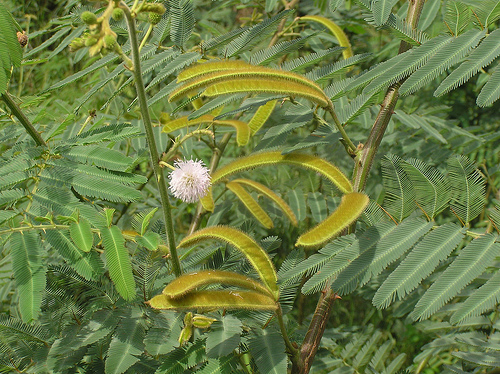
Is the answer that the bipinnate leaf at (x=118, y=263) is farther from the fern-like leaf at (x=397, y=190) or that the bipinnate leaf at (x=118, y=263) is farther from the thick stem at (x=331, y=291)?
the fern-like leaf at (x=397, y=190)

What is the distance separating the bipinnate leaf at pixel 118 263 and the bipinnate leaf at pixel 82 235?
4 centimetres

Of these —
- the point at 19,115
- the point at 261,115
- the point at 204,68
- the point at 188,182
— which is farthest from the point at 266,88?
the point at 19,115

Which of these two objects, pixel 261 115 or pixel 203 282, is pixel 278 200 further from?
pixel 203 282

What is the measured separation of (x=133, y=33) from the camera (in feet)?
3.07

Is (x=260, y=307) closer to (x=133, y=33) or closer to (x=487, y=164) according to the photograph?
(x=133, y=33)

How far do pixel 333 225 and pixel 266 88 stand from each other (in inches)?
14.7

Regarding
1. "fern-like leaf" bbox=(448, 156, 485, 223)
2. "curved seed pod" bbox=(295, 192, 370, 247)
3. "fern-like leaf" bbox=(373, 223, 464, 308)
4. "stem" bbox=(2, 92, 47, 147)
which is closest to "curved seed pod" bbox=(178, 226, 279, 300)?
"curved seed pod" bbox=(295, 192, 370, 247)

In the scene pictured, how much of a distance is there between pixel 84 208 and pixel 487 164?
2.37 metres

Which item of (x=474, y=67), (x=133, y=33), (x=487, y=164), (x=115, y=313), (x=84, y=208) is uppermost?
(x=133, y=33)

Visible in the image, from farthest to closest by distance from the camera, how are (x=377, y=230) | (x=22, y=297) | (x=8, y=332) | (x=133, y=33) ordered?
(x=8, y=332)
(x=377, y=230)
(x=22, y=297)
(x=133, y=33)

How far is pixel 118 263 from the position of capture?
118cm

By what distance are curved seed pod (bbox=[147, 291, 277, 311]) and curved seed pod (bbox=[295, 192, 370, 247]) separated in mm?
180

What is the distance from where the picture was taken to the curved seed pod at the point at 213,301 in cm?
113

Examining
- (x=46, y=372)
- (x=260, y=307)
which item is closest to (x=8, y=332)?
(x=46, y=372)
